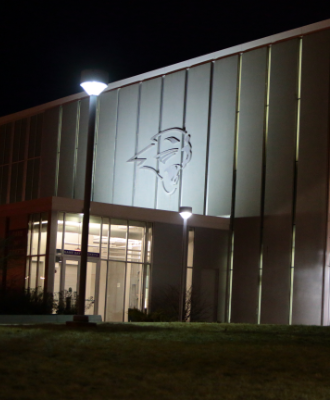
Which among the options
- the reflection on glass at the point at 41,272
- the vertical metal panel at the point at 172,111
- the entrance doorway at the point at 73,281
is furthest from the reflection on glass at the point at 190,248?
the reflection on glass at the point at 41,272

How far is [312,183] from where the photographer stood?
27.6m

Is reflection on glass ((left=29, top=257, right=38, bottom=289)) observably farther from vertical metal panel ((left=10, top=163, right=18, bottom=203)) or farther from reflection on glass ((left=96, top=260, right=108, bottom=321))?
vertical metal panel ((left=10, top=163, right=18, bottom=203))

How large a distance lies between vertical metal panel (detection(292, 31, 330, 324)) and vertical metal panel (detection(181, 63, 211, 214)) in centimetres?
606

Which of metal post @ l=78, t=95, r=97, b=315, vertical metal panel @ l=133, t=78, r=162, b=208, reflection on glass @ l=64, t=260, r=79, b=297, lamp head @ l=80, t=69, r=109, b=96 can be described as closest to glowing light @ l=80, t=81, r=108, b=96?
lamp head @ l=80, t=69, r=109, b=96

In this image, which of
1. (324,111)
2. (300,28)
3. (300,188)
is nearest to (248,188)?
(300,188)

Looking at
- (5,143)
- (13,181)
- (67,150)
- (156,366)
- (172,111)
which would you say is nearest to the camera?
(156,366)

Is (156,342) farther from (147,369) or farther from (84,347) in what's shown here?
(147,369)

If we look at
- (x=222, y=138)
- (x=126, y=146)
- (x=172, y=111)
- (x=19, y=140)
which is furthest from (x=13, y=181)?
(x=222, y=138)

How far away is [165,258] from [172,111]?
963 cm

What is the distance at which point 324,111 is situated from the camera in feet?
90.4

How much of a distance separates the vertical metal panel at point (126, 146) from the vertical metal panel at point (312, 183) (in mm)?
11649

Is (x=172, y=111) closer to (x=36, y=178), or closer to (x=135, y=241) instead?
(x=135, y=241)

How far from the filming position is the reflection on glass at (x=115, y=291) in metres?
27.7

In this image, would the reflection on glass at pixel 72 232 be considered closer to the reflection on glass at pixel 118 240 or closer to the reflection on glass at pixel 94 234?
the reflection on glass at pixel 94 234
